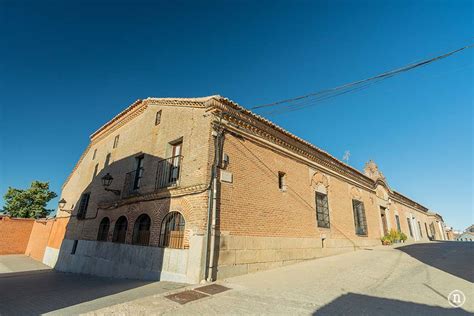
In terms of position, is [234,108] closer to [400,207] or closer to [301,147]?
[301,147]

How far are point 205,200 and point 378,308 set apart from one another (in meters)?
4.44

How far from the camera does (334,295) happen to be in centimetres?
483

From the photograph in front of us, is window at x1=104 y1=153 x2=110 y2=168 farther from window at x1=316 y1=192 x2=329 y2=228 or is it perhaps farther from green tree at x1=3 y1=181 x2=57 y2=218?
green tree at x1=3 y1=181 x2=57 y2=218

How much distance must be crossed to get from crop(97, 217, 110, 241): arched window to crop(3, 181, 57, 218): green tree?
2419 cm

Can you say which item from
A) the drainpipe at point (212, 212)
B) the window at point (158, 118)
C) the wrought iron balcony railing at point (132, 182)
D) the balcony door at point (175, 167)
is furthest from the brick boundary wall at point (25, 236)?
the drainpipe at point (212, 212)

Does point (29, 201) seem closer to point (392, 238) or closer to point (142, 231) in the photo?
point (142, 231)

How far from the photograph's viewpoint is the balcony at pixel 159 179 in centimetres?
853

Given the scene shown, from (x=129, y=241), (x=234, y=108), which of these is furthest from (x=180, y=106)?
(x=129, y=241)

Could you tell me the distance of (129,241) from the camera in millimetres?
9016

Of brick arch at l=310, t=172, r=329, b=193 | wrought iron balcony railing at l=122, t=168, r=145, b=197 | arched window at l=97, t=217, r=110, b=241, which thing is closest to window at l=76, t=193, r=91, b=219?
arched window at l=97, t=217, r=110, b=241

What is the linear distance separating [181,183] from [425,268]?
7.83m

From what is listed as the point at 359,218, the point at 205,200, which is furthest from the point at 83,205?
the point at 359,218

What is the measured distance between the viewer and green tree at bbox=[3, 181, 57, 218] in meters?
27.6

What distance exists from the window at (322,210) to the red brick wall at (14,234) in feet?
86.6
